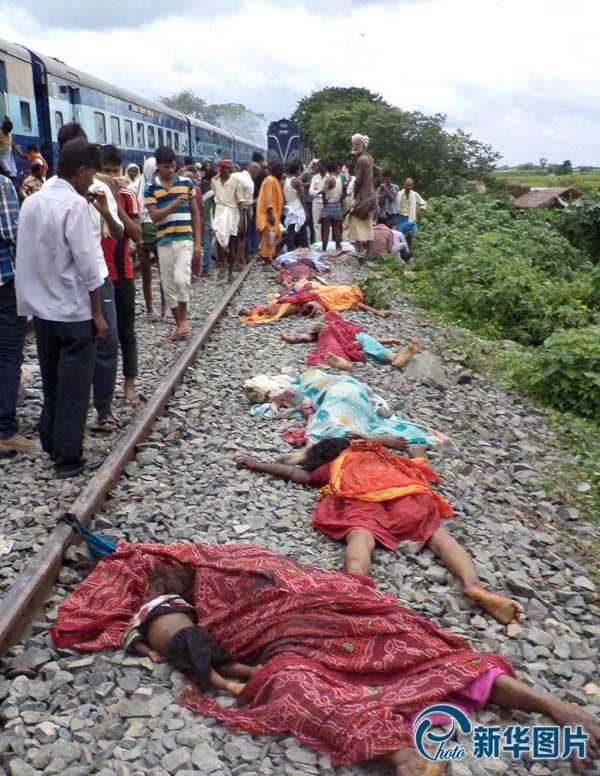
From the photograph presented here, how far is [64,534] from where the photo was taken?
153 inches

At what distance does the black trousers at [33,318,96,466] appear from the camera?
4.73 m

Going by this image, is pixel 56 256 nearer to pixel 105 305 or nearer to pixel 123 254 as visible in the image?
pixel 105 305

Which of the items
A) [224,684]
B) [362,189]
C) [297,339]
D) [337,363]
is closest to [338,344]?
[337,363]

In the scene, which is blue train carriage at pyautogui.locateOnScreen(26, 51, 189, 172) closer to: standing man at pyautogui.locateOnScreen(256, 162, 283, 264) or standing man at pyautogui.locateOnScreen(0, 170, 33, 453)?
standing man at pyautogui.locateOnScreen(256, 162, 283, 264)

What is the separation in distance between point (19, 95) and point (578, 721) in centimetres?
1196

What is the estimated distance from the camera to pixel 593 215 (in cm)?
1767

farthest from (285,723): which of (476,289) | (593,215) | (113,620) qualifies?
(593,215)

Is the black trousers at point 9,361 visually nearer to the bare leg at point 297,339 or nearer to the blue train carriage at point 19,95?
the bare leg at point 297,339

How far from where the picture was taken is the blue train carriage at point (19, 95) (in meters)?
11.1

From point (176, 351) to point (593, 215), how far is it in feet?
42.7

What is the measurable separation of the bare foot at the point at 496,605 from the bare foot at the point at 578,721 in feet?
2.37

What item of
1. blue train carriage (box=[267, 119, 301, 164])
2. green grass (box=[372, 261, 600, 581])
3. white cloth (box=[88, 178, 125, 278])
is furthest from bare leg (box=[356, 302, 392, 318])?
blue train carriage (box=[267, 119, 301, 164])

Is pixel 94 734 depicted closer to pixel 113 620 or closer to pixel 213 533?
pixel 113 620

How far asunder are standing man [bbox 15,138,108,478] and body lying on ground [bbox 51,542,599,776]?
1.54 metres
